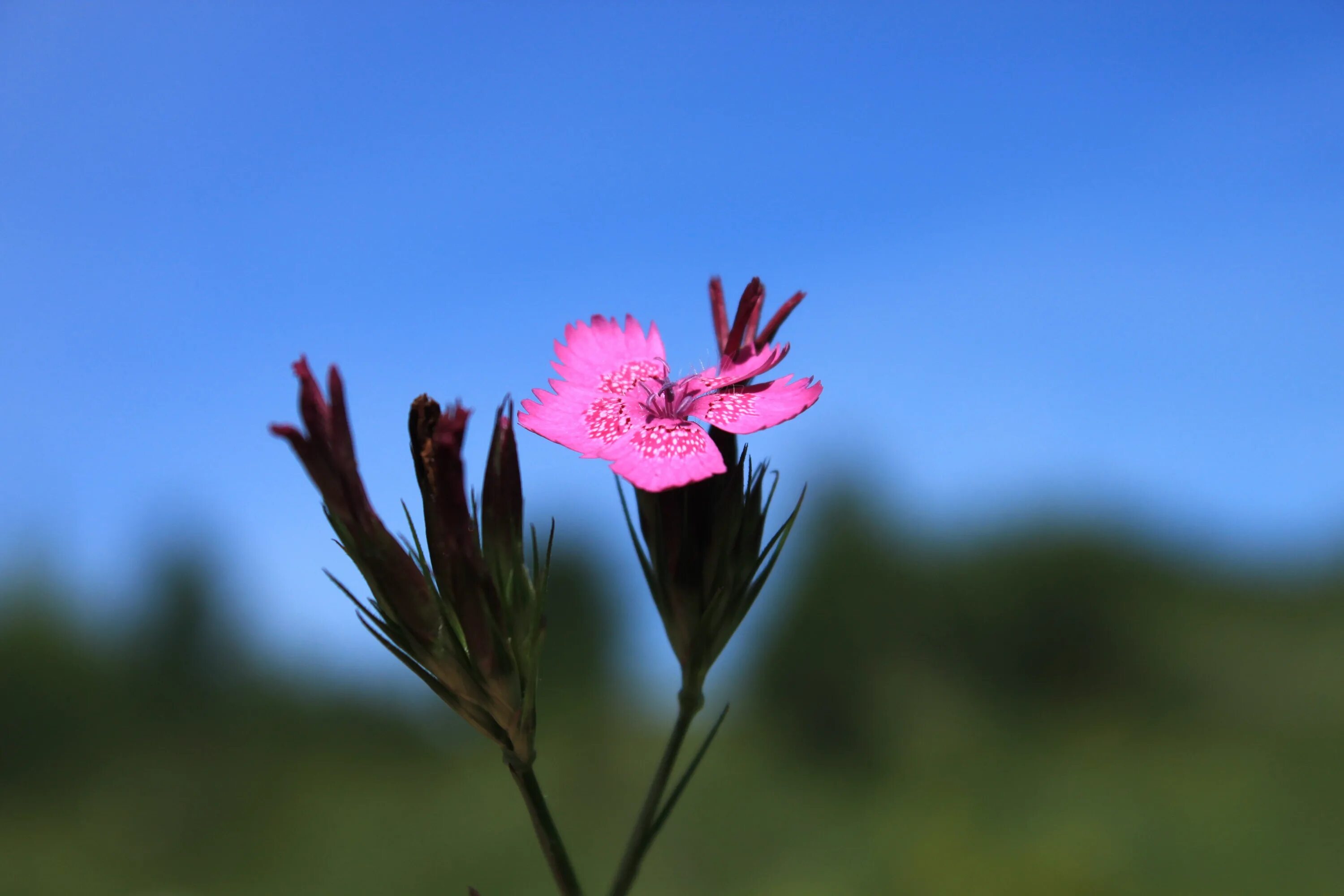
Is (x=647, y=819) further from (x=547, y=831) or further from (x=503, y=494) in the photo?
(x=503, y=494)

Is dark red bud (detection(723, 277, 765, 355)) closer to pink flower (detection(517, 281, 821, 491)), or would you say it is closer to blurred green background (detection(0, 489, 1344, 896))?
pink flower (detection(517, 281, 821, 491))

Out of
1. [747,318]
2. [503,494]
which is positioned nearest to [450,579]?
[503,494]

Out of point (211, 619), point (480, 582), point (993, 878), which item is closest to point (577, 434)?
point (480, 582)

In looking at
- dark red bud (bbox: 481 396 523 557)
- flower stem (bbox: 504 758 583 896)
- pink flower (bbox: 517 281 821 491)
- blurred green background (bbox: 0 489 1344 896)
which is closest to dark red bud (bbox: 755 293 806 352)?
pink flower (bbox: 517 281 821 491)

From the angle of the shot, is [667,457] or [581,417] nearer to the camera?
[667,457]

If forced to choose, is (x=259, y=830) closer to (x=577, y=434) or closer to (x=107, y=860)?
(x=107, y=860)

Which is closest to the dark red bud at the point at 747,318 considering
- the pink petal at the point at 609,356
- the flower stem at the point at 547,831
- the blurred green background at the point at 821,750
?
the pink petal at the point at 609,356

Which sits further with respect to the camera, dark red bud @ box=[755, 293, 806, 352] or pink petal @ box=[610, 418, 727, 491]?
dark red bud @ box=[755, 293, 806, 352]
